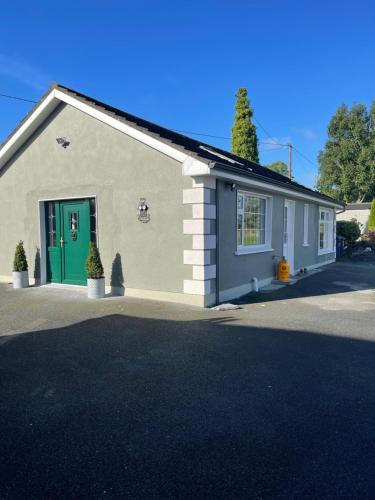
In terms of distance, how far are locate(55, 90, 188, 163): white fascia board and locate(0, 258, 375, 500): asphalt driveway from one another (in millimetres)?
3299

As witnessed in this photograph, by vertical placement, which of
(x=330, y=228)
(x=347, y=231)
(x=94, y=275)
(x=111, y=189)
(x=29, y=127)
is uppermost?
(x=29, y=127)

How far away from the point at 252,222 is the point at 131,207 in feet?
10.8

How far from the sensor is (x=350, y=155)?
119 feet

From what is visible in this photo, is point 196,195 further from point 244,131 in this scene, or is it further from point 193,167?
point 244,131

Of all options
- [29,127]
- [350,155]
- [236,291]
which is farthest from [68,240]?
[350,155]

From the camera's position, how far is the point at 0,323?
6.41m

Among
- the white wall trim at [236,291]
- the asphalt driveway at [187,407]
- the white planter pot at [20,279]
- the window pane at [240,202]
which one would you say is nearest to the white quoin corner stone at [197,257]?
the white wall trim at [236,291]

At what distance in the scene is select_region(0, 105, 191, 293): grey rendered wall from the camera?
306 inches

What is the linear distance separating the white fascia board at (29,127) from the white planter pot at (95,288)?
4599mm

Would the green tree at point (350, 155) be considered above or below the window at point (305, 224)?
above

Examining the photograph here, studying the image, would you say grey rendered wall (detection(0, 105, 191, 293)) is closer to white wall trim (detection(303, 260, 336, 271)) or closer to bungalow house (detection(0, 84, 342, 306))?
bungalow house (detection(0, 84, 342, 306))

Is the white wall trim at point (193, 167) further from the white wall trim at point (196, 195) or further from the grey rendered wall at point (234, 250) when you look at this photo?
the grey rendered wall at point (234, 250)

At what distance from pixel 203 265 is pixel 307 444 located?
468 cm

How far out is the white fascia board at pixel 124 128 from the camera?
7406 mm
